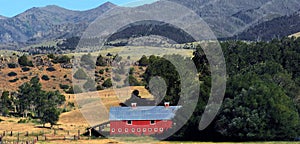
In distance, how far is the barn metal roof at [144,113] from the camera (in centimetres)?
6315

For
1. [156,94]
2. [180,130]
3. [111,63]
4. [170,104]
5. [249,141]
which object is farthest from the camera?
[111,63]

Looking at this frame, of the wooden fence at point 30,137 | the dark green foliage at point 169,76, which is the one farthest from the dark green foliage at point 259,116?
the wooden fence at point 30,137

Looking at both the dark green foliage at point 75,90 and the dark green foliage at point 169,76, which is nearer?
the dark green foliage at point 169,76

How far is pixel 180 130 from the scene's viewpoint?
59469mm

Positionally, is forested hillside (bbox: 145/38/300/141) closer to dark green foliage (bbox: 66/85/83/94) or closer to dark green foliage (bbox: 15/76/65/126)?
dark green foliage (bbox: 15/76/65/126)

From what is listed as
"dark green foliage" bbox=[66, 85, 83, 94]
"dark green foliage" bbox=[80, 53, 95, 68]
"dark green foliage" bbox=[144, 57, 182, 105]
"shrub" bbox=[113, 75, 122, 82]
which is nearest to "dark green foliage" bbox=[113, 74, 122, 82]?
"shrub" bbox=[113, 75, 122, 82]

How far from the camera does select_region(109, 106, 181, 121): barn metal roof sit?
207 feet

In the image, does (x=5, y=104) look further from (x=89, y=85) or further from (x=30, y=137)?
(x=30, y=137)

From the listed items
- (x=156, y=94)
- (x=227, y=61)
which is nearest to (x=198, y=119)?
(x=156, y=94)

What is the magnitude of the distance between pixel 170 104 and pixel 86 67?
218 ft

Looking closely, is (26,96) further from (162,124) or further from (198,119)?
(198,119)

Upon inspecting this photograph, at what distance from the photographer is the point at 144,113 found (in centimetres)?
6469

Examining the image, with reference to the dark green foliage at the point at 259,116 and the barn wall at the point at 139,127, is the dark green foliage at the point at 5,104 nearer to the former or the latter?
the barn wall at the point at 139,127

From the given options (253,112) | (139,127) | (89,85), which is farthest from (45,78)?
(253,112)
